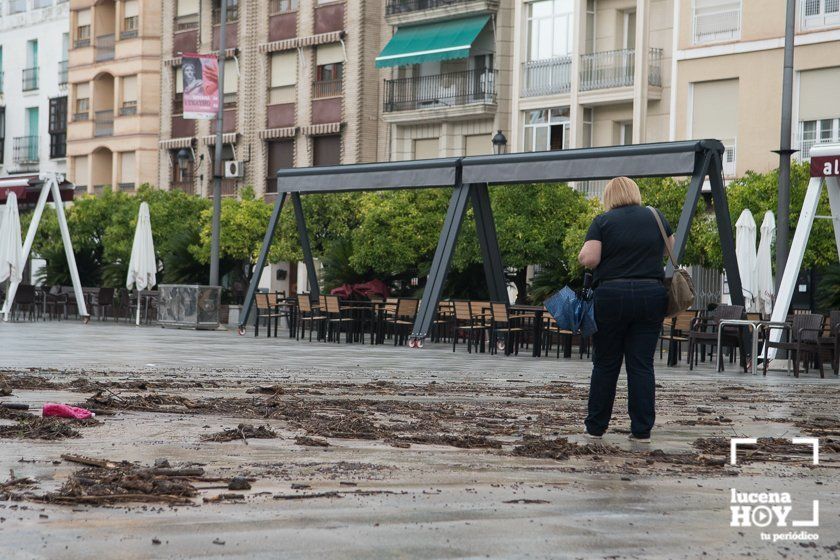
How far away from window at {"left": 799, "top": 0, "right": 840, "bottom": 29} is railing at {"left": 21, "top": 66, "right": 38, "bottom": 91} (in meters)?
41.7

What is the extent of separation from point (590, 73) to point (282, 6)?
52.6 ft

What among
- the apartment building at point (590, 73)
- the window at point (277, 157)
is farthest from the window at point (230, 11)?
the apartment building at point (590, 73)

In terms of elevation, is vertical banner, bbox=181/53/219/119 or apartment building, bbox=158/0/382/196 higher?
apartment building, bbox=158/0/382/196

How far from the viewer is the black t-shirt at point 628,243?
9.43 m

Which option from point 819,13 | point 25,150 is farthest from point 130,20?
point 819,13

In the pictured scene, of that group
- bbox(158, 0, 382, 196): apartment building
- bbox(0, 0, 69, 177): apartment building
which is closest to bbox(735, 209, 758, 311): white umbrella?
bbox(158, 0, 382, 196): apartment building

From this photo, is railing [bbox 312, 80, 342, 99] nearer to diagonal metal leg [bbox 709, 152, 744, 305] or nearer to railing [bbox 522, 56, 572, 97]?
railing [bbox 522, 56, 572, 97]

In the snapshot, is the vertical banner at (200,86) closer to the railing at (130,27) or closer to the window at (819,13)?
the window at (819,13)

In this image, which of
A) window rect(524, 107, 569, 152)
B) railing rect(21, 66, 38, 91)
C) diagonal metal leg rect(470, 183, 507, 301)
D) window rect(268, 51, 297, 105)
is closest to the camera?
diagonal metal leg rect(470, 183, 507, 301)

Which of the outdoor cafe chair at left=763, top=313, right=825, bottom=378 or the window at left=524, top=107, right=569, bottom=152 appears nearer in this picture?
the outdoor cafe chair at left=763, top=313, right=825, bottom=378

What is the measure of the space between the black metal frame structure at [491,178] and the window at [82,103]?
36682 mm

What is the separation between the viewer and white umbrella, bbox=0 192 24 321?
35688 mm

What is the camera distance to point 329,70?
54.2 metres

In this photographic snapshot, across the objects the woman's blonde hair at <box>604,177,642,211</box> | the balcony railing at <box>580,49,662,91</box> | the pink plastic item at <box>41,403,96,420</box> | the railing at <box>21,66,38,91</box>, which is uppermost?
the railing at <box>21,66,38,91</box>
